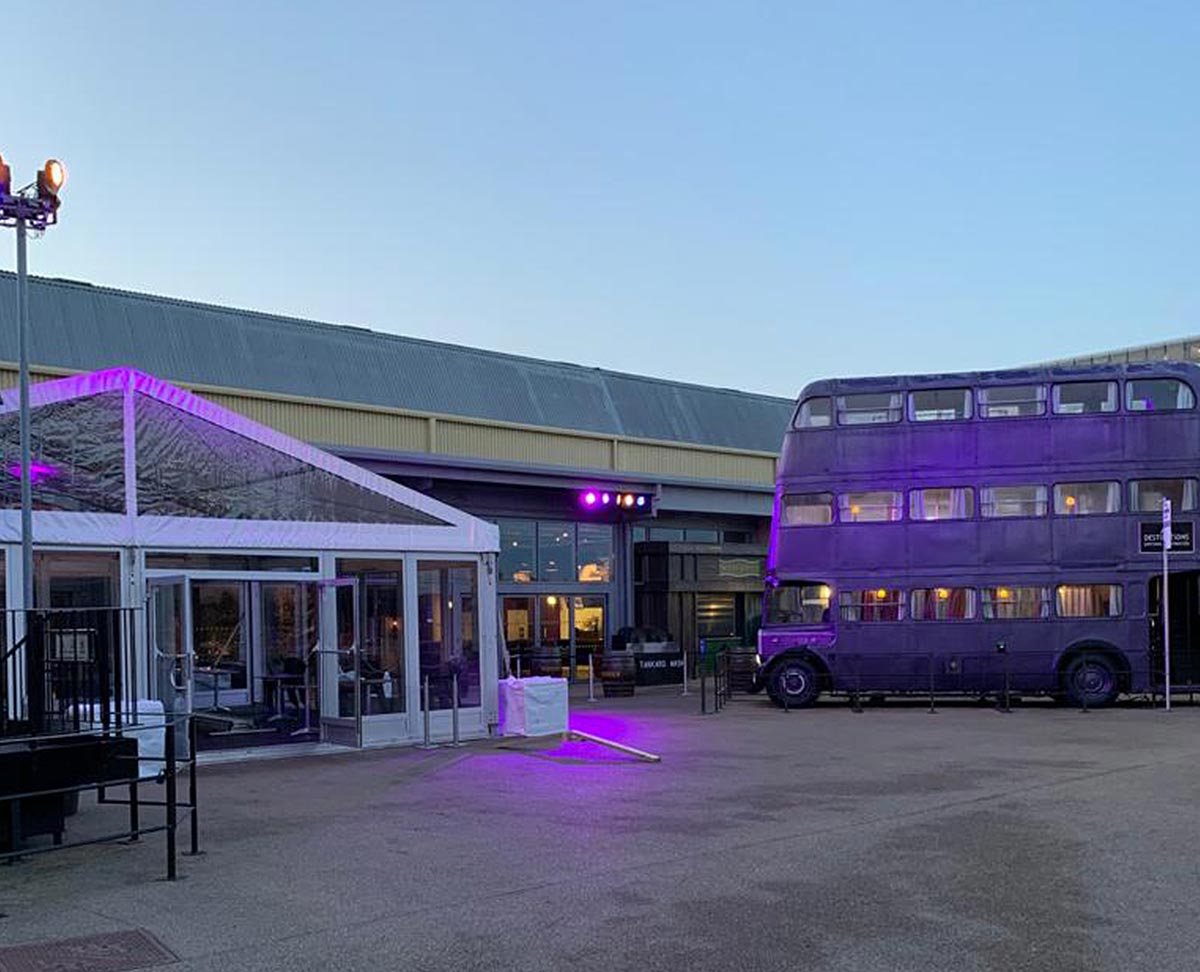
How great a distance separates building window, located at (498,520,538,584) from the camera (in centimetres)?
2797

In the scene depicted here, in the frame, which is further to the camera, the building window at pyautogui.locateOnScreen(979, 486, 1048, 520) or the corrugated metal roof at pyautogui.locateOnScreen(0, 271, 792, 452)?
the corrugated metal roof at pyautogui.locateOnScreen(0, 271, 792, 452)

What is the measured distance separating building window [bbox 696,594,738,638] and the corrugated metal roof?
13.1ft

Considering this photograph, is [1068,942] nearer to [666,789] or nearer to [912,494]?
[666,789]

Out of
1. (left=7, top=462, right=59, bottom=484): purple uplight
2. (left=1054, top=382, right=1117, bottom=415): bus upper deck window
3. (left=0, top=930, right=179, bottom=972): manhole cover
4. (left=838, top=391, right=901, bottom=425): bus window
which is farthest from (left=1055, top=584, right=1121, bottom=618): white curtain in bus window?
(left=0, top=930, right=179, bottom=972): manhole cover

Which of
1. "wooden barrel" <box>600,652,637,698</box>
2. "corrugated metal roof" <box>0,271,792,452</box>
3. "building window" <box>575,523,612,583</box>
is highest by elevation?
"corrugated metal roof" <box>0,271,792,452</box>

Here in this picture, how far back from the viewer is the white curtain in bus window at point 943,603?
2192 cm

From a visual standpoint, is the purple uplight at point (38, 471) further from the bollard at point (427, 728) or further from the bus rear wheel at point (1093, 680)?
the bus rear wheel at point (1093, 680)

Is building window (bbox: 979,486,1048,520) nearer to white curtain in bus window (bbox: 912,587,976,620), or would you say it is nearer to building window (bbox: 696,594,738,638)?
white curtain in bus window (bbox: 912,587,976,620)

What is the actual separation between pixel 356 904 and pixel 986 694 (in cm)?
1684

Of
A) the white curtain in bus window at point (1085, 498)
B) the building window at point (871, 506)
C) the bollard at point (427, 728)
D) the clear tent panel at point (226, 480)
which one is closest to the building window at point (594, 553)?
the building window at point (871, 506)

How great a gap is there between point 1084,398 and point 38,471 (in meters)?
16.6

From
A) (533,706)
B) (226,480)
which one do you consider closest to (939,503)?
(533,706)

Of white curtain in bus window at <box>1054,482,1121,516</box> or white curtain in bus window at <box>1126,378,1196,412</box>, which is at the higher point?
white curtain in bus window at <box>1126,378,1196,412</box>

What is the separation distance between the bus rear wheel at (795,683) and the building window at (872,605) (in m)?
1.14
